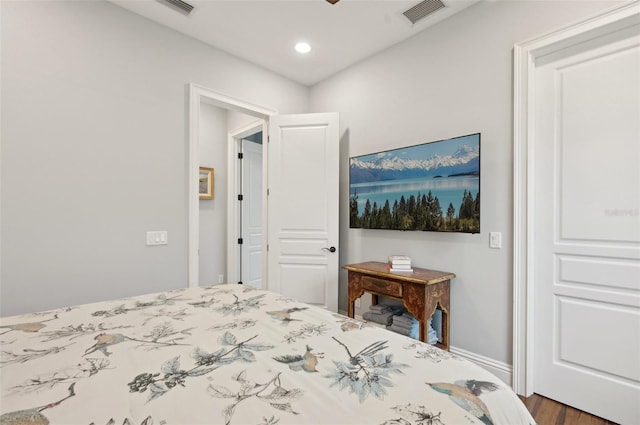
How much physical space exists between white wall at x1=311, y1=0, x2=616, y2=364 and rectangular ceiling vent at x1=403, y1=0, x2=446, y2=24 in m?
0.19

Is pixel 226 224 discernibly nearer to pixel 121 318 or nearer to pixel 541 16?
pixel 121 318

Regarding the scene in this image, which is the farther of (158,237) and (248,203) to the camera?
(248,203)

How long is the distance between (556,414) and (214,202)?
4.05 meters

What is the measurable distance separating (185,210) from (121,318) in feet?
4.95

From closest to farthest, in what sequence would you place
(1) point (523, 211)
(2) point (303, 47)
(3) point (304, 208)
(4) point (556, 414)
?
(4) point (556, 414) → (1) point (523, 211) → (2) point (303, 47) → (3) point (304, 208)

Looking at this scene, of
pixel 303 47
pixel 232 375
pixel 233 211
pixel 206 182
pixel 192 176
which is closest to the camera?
pixel 232 375

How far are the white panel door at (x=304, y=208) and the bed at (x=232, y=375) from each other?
1.91m

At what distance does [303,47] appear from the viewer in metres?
2.94

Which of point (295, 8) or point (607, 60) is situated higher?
point (295, 8)

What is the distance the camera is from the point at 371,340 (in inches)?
42.9

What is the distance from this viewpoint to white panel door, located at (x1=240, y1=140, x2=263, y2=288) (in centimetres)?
440

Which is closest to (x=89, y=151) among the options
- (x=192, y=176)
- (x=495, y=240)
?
(x=192, y=176)

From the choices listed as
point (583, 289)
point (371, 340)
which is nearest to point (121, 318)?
point (371, 340)

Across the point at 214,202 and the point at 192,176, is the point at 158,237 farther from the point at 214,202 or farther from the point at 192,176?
the point at 214,202
